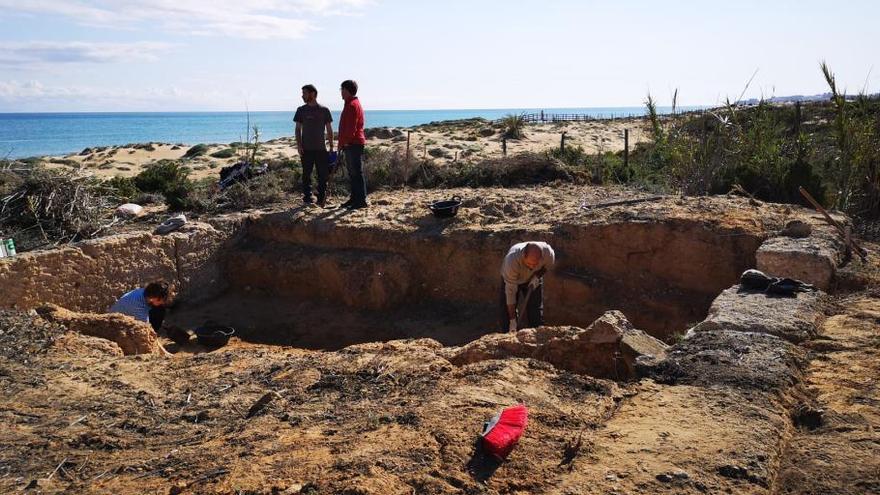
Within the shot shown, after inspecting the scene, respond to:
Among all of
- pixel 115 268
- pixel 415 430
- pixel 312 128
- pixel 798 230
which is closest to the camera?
pixel 415 430

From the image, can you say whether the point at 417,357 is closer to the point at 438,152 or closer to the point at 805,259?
the point at 805,259

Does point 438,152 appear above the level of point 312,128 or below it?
below

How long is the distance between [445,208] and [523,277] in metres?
2.99

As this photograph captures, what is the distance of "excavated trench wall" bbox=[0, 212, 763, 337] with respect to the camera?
7.53 meters

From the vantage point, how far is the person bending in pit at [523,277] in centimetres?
595

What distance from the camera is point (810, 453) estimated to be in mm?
3059

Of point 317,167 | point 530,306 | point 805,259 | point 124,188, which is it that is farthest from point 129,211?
point 805,259

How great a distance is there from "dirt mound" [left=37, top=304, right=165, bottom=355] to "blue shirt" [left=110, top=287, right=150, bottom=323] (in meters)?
0.35

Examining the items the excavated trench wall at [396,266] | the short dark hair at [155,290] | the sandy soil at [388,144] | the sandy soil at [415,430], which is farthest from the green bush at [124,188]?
the sandy soil at [388,144]

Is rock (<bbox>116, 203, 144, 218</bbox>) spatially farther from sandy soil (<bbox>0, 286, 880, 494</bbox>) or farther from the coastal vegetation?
sandy soil (<bbox>0, 286, 880, 494</bbox>)

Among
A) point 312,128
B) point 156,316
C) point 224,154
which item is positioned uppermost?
point 312,128

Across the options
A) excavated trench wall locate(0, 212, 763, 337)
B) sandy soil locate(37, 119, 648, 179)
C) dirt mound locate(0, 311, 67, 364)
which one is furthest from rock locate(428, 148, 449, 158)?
dirt mound locate(0, 311, 67, 364)

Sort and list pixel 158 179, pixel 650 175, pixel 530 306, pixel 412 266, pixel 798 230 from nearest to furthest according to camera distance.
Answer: pixel 530 306, pixel 798 230, pixel 412 266, pixel 158 179, pixel 650 175

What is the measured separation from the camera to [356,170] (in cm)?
934
